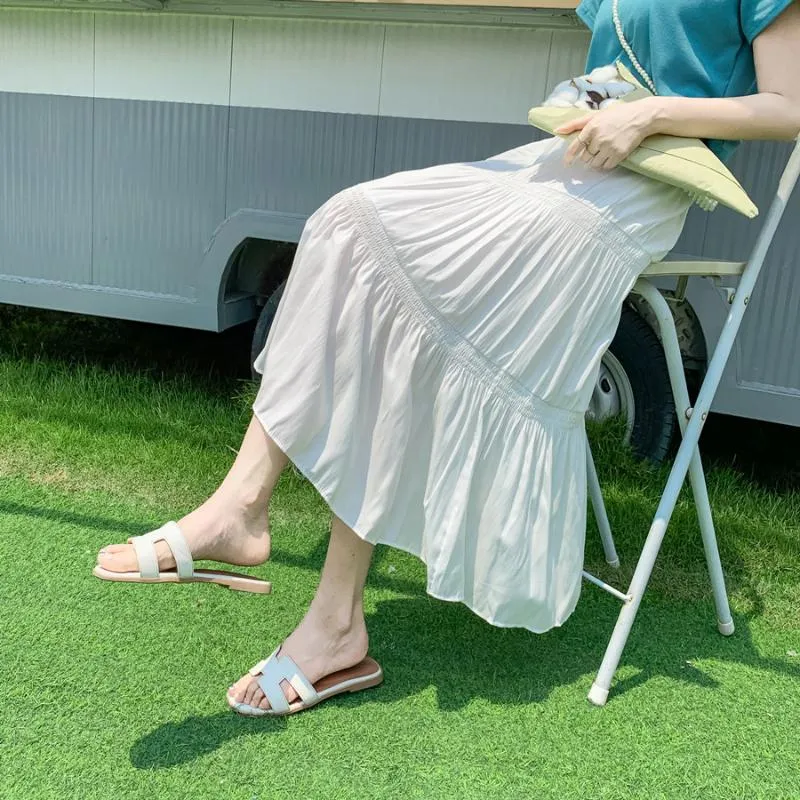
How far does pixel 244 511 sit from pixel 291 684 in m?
0.34

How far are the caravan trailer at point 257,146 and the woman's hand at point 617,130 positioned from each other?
988mm

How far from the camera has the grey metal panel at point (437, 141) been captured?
8.70ft

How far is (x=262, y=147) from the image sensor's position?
2910 mm

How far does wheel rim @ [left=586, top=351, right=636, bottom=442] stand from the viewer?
291 centimetres

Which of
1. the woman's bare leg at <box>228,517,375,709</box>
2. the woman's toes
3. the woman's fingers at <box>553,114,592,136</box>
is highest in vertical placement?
the woman's fingers at <box>553,114,592,136</box>

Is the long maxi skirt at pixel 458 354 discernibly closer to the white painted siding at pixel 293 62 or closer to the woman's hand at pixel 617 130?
the woman's hand at pixel 617 130

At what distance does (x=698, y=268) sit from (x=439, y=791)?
1.08 metres

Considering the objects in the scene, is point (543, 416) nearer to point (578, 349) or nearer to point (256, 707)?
point (578, 349)

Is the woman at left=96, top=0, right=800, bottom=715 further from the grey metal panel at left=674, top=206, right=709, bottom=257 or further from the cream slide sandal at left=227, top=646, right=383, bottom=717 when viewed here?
the grey metal panel at left=674, top=206, right=709, bottom=257

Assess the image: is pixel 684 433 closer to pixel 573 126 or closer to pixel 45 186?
pixel 573 126

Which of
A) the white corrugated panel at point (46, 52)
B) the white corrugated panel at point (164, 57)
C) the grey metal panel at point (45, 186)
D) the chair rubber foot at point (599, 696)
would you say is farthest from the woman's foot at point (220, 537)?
the white corrugated panel at point (46, 52)

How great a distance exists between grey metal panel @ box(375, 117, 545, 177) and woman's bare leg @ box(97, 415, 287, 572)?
1.40m

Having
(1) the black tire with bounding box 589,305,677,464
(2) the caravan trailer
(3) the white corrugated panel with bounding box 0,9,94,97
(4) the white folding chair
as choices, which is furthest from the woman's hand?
(3) the white corrugated panel with bounding box 0,9,94,97

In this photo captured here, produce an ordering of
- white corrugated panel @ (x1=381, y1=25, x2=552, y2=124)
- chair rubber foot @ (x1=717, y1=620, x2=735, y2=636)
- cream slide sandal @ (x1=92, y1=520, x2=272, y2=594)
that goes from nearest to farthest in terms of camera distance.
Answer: cream slide sandal @ (x1=92, y1=520, x2=272, y2=594) → chair rubber foot @ (x1=717, y1=620, x2=735, y2=636) → white corrugated panel @ (x1=381, y1=25, x2=552, y2=124)
